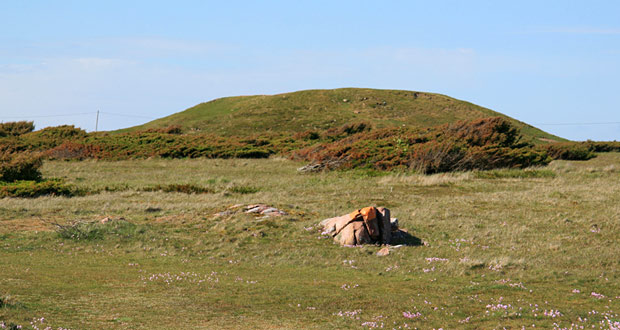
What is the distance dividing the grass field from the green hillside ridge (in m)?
51.3

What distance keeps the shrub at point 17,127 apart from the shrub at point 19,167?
43678 millimetres

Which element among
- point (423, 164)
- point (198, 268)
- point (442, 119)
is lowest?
point (198, 268)

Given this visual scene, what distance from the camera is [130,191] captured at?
2808cm

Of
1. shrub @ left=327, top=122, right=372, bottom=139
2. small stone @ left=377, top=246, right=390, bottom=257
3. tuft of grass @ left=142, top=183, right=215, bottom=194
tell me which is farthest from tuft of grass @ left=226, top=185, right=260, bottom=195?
shrub @ left=327, top=122, right=372, bottom=139

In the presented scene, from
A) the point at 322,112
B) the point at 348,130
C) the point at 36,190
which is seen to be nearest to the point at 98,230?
the point at 36,190

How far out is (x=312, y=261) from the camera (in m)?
15.6

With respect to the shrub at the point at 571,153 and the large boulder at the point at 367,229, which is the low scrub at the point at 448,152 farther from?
the large boulder at the point at 367,229

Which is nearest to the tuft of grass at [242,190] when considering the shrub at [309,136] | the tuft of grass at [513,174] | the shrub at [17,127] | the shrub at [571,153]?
the tuft of grass at [513,174]

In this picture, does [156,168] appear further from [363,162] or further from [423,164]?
[423,164]

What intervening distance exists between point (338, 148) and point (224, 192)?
49.5 feet

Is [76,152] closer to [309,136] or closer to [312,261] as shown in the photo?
[309,136]

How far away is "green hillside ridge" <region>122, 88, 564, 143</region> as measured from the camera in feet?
265

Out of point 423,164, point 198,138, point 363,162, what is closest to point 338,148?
point 363,162

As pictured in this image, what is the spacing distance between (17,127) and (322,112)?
41971 mm
